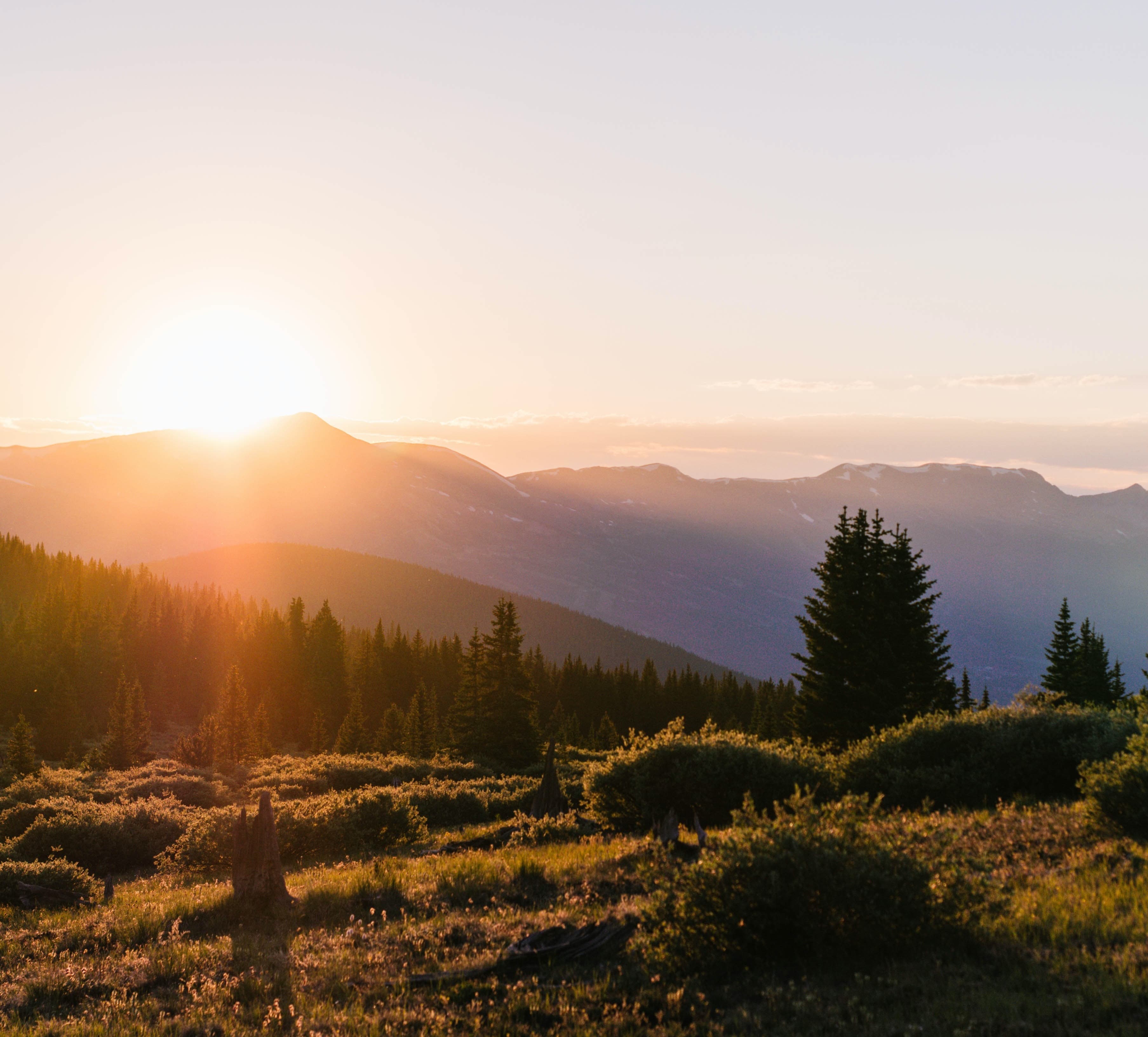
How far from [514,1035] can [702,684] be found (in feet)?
368

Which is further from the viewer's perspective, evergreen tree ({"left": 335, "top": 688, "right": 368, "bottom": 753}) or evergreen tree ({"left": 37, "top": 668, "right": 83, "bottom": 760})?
evergreen tree ({"left": 37, "top": 668, "right": 83, "bottom": 760})

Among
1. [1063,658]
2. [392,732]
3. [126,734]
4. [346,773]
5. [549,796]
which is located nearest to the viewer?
[549,796]

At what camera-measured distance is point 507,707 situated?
57469mm

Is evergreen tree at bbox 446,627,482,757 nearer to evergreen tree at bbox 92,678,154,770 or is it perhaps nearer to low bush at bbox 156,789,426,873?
evergreen tree at bbox 92,678,154,770

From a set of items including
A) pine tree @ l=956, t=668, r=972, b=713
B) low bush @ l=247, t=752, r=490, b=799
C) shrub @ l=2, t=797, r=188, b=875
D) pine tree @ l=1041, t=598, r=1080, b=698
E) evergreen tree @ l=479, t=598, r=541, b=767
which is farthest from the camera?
pine tree @ l=1041, t=598, r=1080, b=698

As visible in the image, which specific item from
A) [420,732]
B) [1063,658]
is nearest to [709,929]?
[1063,658]

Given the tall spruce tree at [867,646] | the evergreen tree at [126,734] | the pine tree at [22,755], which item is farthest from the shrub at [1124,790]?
the evergreen tree at [126,734]

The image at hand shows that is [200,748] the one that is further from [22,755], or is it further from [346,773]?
[346,773]

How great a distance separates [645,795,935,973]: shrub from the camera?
7789 millimetres

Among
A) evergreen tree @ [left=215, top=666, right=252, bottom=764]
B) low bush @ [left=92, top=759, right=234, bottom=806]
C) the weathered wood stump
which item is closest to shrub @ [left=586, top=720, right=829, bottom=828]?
the weathered wood stump

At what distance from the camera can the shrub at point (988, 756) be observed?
15.7 m

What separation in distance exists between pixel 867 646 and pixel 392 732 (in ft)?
175

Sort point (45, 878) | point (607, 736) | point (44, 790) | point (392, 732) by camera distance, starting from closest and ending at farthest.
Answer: point (45, 878) < point (44, 790) < point (392, 732) < point (607, 736)

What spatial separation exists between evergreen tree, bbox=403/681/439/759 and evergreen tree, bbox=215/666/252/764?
1336 cm
